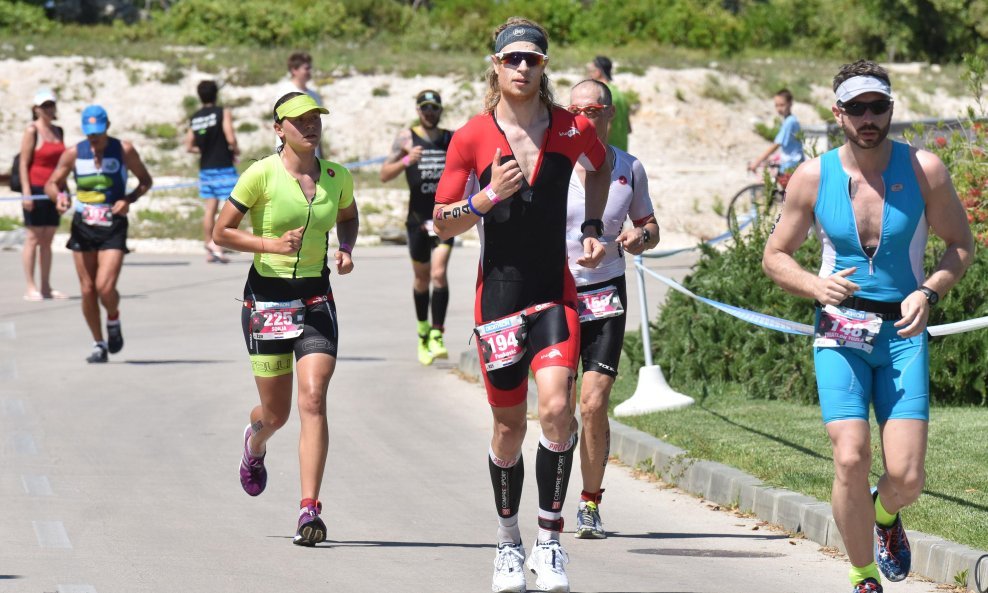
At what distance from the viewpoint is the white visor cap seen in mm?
5871

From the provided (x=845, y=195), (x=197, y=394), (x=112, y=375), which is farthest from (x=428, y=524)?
(x=112, y=375)

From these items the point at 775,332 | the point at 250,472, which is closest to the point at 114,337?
the point at 775,332

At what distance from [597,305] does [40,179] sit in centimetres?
1124

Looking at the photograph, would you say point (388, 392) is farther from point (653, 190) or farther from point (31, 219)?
point (653, 190)

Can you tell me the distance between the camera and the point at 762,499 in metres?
8.27

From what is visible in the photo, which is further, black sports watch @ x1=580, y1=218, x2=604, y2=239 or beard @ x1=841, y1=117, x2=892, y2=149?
black sports watch @ x1=580, y1=218, x2=604, y2=239

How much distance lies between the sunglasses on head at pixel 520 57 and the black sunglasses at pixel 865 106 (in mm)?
1278

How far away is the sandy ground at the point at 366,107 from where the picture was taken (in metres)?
40.1

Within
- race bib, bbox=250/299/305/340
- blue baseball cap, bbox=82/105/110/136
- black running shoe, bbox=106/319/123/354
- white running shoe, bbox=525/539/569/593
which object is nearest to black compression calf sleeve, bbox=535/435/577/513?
white running shoe, bbox=525/539/569/593

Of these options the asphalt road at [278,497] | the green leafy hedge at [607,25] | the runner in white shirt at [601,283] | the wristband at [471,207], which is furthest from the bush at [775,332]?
the green leafy hedge at [607,25]

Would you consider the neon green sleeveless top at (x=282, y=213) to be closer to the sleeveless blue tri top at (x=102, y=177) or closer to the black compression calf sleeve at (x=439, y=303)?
the black compression calf sleeve at (x=439, y=303)

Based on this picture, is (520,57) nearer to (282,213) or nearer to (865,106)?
(865,106)

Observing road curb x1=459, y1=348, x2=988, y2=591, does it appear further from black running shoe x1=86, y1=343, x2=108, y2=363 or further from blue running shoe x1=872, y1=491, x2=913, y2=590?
black running shoe x1=86, y1=343, x2=108, y2=363

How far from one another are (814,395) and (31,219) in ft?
33.4
